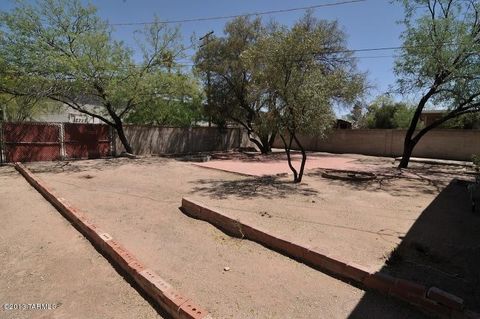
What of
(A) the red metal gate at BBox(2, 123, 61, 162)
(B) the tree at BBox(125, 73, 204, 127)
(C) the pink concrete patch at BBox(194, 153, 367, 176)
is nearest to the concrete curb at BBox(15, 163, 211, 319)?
(C) the pink concrete patch at BBox(194, 153, 367, 176)

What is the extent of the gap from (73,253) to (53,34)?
12.1 metres

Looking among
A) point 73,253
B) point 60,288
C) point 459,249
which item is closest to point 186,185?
point 73,253

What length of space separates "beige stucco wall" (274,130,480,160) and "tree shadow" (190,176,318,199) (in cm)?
1360

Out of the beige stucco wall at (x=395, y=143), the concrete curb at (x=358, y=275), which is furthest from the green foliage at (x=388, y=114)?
the concrete curb at (x=358, y=275)

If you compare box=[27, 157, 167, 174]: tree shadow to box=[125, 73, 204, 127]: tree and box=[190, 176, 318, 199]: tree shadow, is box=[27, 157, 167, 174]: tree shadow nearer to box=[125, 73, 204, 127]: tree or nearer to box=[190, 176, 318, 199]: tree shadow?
box=[125, 73, 204, 127]: tree

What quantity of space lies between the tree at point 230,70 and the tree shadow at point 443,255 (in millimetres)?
14191

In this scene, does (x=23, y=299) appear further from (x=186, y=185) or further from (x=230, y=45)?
(x=230, y=45)

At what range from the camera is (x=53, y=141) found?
15.0m

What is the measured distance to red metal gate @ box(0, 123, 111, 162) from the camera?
45.1 ft

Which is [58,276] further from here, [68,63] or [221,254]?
[68,63]

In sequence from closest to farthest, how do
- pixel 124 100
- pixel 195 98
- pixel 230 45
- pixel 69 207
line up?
pixel 69 207 < pixel 124 100 < pixel 195 98 < pixel 230 45

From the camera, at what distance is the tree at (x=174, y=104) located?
16.2 m

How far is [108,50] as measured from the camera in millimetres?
13789

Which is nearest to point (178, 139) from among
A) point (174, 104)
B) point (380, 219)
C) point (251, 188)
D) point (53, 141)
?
point (174, 104)
